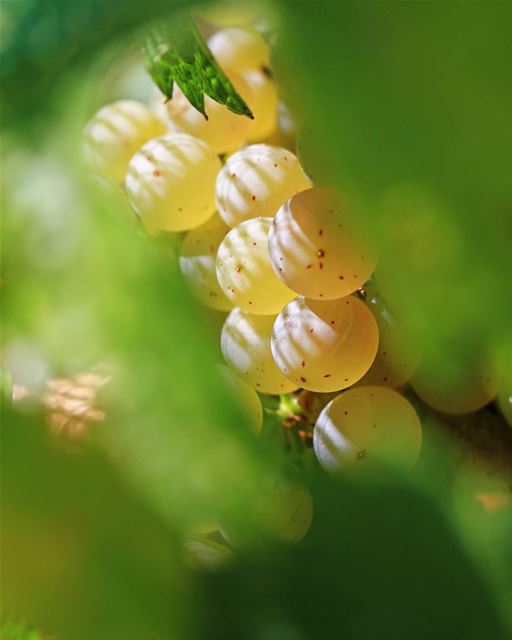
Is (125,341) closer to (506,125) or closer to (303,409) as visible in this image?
(506,125)

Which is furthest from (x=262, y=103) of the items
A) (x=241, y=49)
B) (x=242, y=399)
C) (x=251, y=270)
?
(x=242, y=399)

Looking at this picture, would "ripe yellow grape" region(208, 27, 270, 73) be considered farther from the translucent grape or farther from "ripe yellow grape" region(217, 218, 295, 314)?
the translucent grape

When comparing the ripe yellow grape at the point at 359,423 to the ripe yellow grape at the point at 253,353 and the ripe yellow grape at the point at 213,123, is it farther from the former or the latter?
the ripe yellow grape at the point at 213,123

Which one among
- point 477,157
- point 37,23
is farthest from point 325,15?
point 37,23

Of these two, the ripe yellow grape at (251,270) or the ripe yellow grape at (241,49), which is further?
the ripe yellow grape at (241,49)

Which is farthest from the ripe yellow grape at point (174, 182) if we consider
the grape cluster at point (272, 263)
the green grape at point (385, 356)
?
the green grape at point (385, 356)

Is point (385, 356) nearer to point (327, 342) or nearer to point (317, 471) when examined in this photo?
point (327, 342)

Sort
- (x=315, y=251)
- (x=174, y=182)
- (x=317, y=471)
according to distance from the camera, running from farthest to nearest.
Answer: (x=174, y=182) → (x=315, y=251) → (x=317, y=471)
